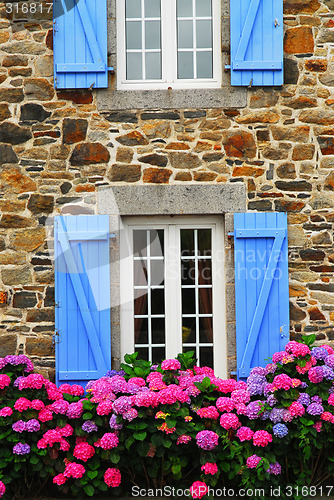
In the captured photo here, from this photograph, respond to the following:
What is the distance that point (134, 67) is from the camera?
5.88m

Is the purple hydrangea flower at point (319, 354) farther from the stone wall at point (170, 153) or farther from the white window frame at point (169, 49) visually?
the white window frame at point (169, 49)

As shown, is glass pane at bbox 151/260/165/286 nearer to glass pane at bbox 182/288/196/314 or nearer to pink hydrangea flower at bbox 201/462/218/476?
glass pane at bbox 182/288/196/314

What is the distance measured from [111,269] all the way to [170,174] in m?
1.03

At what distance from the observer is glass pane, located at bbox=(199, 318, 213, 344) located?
5863mm

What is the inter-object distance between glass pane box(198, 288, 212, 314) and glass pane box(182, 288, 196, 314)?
0.22 ft

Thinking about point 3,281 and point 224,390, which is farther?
point 3,281

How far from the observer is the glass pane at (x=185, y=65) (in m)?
5.88

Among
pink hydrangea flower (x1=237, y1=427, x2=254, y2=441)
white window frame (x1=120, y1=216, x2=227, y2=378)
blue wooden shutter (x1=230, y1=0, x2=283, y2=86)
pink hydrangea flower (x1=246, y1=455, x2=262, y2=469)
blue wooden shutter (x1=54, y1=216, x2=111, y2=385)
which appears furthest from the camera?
white window frame (x1=120, y1=216, x2=227, y2=378)

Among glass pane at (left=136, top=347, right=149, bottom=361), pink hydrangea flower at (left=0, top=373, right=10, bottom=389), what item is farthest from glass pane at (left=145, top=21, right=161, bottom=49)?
pink hydrangea flower at (left=0, top=373, right=10, bottom=389)

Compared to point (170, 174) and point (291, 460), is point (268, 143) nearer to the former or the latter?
point (170, 174)

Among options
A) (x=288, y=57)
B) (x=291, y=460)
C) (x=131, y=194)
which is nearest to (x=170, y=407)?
(x=291, y=460)

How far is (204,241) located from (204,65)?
167 centimetres

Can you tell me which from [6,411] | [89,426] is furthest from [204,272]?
[6,411]

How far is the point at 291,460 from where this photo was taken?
196 inches
